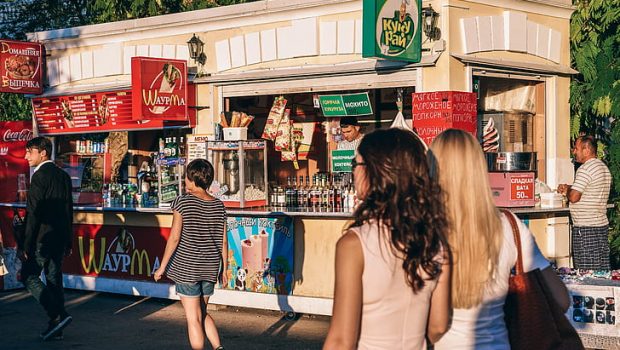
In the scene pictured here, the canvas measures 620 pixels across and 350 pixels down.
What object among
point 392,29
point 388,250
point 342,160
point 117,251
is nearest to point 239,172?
point 342,160

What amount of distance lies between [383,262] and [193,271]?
15.4 feet

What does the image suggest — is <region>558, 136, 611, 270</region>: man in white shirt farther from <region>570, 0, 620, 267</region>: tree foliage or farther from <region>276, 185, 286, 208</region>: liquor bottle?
<region>276, 185, 286, 208</region>: liquor bottle

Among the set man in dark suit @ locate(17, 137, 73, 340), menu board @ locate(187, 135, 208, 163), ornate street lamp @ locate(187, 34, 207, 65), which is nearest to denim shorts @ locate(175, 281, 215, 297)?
man in dark suit @ locate(17, 137, 73, 340)

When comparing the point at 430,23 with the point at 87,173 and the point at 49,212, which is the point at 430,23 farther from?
the point at 87,173

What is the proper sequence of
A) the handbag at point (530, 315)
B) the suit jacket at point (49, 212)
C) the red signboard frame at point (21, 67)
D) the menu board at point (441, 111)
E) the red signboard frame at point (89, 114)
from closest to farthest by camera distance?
the handbag at point (530, 315) → the suit jacket at point (49, 212) → the menu board at point (441, 111) → the red signboard frame at point (89, 114) → the red signboard frame at point (21, 67)

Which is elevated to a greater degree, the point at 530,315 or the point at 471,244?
the point at 471,244

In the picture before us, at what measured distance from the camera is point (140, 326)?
11258 mm

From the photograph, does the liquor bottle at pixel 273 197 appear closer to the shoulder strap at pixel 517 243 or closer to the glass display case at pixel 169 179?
the glass display case at pixel 169 179

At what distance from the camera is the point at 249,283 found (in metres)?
12.1

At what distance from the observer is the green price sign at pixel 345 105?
11.9 m

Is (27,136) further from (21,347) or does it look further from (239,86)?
(21,347)

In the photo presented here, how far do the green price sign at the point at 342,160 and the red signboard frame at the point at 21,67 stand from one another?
17.3 feet

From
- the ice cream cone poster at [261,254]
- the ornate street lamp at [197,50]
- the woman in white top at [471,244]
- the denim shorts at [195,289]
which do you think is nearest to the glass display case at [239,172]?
the ice cream cone poster at [261,254]

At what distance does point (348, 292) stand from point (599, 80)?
959 centimetres
